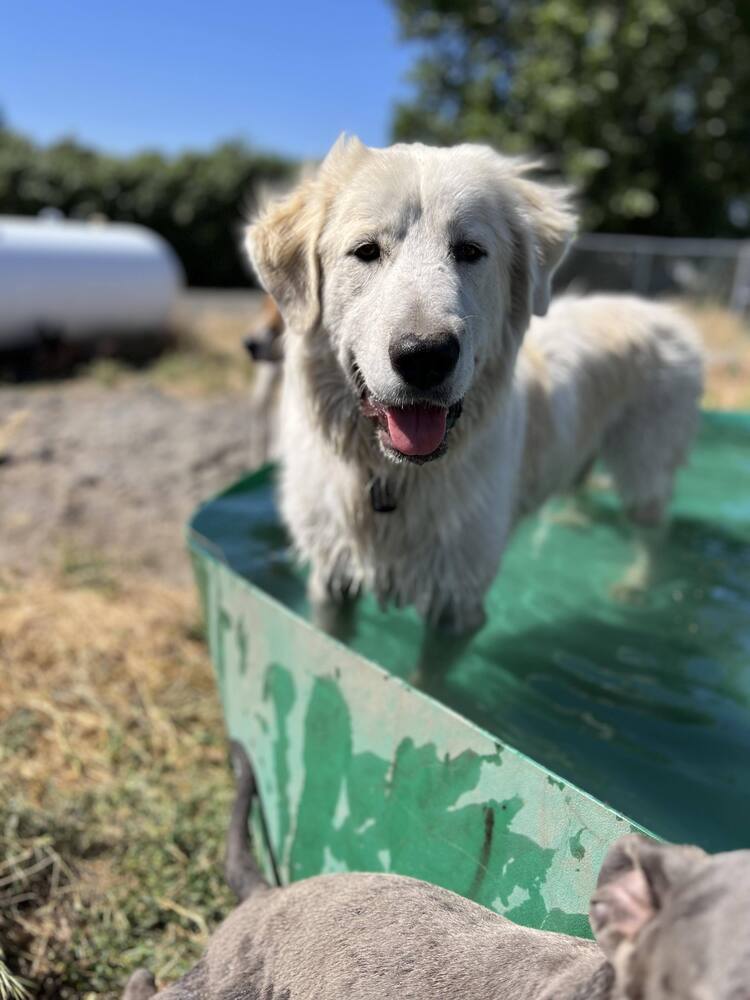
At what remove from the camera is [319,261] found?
124 inches

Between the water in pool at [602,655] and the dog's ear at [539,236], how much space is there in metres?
1.51

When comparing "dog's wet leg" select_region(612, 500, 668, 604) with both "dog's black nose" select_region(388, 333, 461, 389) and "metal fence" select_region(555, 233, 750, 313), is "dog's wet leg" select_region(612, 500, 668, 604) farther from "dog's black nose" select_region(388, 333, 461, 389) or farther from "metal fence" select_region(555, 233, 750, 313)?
"metal fence" select_region(555, 233, 750, 313)

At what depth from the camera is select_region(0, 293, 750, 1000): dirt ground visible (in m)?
2.78

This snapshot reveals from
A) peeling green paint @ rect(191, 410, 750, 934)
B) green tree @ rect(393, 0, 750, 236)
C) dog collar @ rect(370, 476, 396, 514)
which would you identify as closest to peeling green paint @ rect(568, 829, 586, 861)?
peeling green paint @ rect(191, 410, 750, 934)

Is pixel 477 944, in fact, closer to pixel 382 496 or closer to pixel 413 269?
pixel 382 496

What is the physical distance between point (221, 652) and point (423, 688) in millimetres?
871

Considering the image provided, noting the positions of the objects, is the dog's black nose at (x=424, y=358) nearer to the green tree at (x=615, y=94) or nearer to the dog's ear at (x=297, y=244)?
the dog's ear at (x=297, y=244)

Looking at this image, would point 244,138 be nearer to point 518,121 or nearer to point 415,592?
point 518,121

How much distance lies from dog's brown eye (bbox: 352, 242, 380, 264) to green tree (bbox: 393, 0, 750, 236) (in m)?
15.9

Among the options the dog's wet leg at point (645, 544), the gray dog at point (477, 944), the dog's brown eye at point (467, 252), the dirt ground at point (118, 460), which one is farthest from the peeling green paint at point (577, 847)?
the dirt ground at point (118, 460)

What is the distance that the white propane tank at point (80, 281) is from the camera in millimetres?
10227

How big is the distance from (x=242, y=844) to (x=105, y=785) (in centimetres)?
87

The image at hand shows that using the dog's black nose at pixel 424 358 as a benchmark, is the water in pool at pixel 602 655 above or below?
below

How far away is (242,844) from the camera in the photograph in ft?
9.23
